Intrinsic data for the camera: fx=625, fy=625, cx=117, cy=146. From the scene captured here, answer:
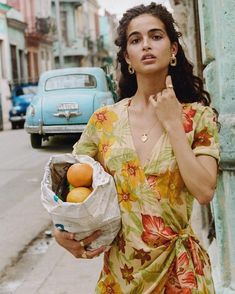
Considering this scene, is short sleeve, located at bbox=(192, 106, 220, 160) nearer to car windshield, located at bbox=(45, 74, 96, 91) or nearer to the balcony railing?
car windshield, located at bbox=(45, 74, 96, 91)

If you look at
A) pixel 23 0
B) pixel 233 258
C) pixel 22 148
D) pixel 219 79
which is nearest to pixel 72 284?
pixel 233 258

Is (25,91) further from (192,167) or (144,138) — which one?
(192,167)

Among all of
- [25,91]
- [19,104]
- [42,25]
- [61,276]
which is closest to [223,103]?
[61,276]

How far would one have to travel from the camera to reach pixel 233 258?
281cm

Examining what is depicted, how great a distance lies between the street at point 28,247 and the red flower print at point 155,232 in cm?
259

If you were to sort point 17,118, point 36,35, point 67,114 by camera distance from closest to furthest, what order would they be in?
point 67,114 → point 17,118 → point 36,35

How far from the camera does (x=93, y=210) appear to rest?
5.95 feet

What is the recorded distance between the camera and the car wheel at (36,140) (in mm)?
14141

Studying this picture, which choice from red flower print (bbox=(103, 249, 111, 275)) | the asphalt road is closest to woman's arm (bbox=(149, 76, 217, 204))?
red flower print (bbox=(103, 249, 111, 275))

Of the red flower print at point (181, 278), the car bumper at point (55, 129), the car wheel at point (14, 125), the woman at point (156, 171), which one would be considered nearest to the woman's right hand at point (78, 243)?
the woman at point (156, 171)

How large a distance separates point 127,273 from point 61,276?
2.94 metres

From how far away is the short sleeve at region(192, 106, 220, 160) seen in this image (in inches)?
74.1

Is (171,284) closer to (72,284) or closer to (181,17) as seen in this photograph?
(72,284)

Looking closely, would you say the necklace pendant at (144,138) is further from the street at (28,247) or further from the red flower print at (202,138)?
the street at (28,247)
